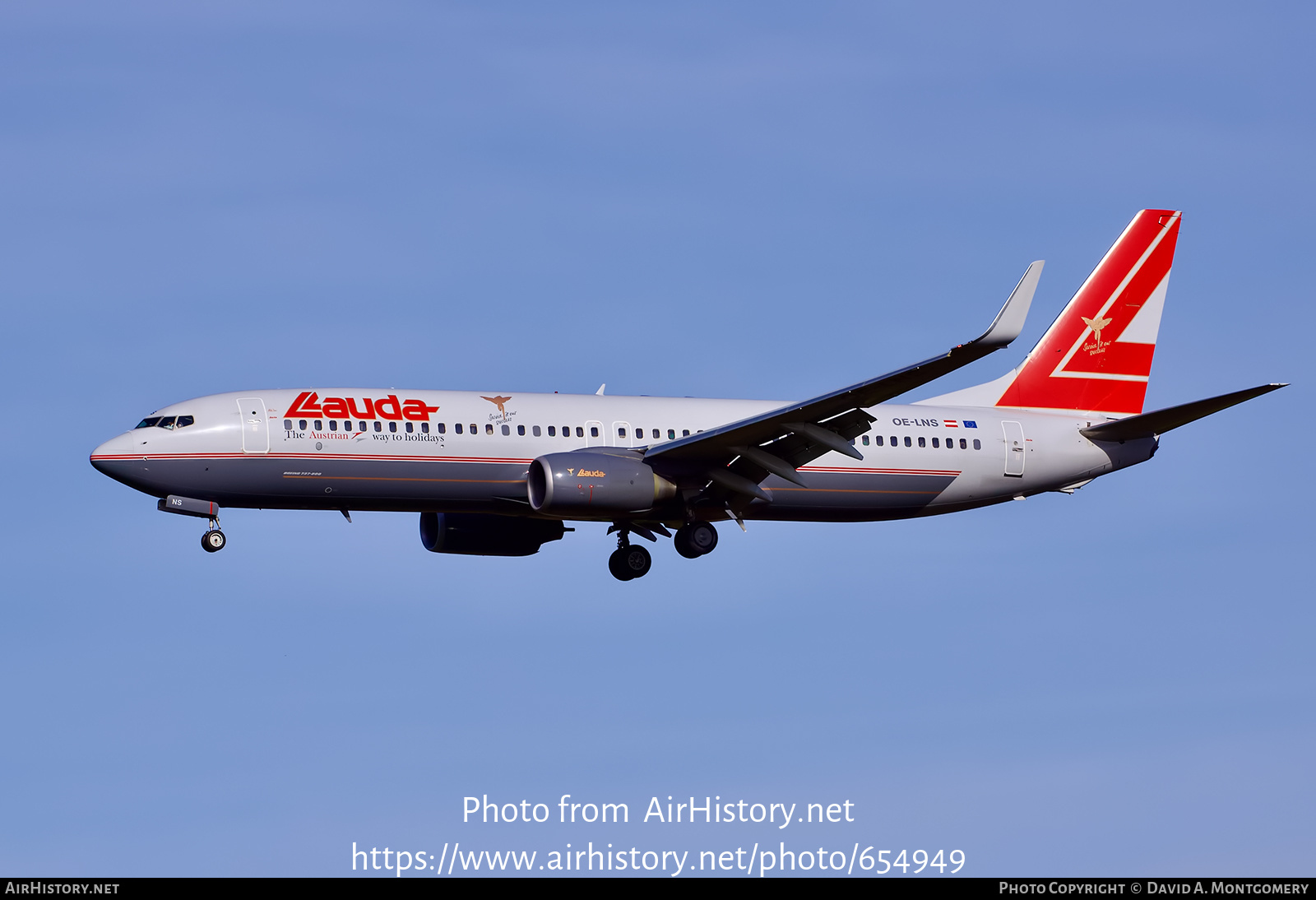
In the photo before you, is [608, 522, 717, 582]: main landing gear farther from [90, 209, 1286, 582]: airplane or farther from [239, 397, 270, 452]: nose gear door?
[239, 397, 270, 452]: nose gear door

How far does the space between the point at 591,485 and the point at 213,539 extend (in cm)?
943

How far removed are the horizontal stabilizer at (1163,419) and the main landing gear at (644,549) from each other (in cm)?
1183

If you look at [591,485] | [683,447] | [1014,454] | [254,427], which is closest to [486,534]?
[591,485]

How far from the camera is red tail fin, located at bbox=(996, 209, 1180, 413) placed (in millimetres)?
53500

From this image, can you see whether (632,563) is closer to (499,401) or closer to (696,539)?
(696,539)

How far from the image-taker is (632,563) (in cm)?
4975

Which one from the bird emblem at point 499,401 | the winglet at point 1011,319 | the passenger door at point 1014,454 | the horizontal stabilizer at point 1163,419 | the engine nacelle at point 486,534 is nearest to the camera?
the winglet at point 1011,319

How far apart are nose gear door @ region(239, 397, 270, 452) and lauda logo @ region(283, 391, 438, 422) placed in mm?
648

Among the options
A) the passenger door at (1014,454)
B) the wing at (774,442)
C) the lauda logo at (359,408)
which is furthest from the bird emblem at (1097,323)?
the lauda logo at (359,408)

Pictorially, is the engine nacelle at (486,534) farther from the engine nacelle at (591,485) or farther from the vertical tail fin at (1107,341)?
the vertical tail fin at (1107,341)

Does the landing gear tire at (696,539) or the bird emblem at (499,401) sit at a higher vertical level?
the bird emblem at (499,401)

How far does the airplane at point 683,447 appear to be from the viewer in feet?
145

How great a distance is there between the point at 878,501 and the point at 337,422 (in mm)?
15074
